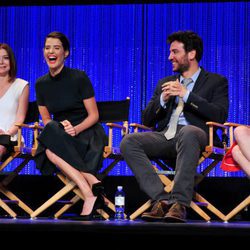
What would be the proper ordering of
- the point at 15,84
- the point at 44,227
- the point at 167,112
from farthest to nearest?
the point at 15,84 < the point at 167,112 < the point at 44,227

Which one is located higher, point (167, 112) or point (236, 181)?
point (167, 112)

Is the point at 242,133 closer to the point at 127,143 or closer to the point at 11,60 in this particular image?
the point at 127,143

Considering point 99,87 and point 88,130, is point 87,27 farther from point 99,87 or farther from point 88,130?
point 88,130

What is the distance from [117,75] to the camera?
6.70 m

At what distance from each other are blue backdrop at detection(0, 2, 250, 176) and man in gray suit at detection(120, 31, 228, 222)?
1.73 m

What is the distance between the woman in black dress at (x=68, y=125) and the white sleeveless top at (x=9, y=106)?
0.36 m

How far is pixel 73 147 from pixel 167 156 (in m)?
0.64

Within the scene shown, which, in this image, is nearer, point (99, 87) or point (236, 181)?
point (236, 181)

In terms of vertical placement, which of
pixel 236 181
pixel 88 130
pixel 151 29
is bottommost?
pixel 236 181

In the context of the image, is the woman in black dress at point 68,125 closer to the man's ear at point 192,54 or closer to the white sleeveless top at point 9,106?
the white sleeveless top at point 9,106

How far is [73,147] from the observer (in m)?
4.68

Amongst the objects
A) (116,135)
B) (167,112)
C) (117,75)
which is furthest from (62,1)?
(167,112)

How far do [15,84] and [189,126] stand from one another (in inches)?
63.6

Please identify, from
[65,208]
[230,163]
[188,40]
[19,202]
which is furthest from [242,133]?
[19,202]
